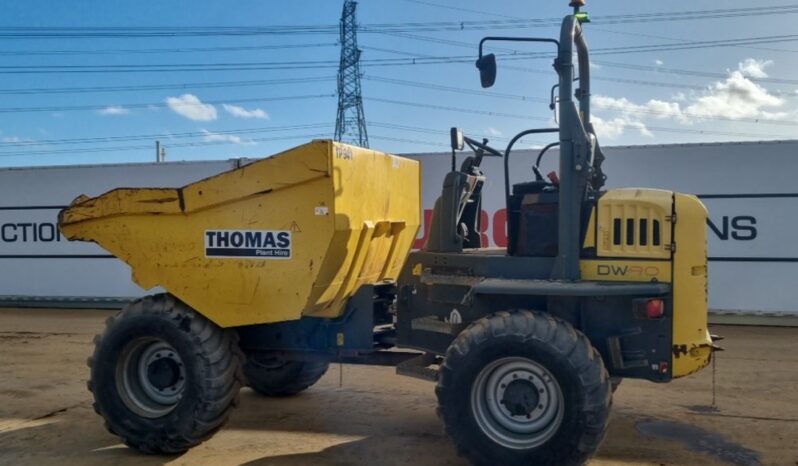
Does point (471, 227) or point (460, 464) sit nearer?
point (460, 464)

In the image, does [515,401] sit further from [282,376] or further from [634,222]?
[282,376]

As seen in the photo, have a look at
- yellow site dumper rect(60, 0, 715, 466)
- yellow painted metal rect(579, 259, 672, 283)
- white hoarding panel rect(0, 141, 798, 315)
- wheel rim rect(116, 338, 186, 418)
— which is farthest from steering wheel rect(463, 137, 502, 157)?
white hoarding panel rect(0, 141, 798, 315)

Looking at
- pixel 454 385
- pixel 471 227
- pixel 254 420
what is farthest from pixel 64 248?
pixel 454 385

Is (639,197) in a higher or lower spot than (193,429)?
higher

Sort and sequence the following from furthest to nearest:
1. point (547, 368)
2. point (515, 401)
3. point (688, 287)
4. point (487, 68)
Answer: point (487, 68) < point (688, 287) < point (515, 401) < point (547, 368)

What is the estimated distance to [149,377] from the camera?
5785 millimetres

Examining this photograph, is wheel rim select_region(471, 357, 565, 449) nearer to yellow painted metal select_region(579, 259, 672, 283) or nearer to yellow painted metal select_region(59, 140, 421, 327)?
yellow painted metal select_region(579, 259, 672, 283)

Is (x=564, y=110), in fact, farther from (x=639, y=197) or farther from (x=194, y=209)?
(x=194, y=209)

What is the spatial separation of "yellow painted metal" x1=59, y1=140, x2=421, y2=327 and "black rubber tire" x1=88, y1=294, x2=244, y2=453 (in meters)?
0.17

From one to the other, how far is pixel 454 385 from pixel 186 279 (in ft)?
7.69

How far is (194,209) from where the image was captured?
5.52 metres

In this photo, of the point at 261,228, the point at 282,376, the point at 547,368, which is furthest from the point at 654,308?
the point at 282,376

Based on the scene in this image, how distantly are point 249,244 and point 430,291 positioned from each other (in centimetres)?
155

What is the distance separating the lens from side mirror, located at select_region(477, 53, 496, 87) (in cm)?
526
